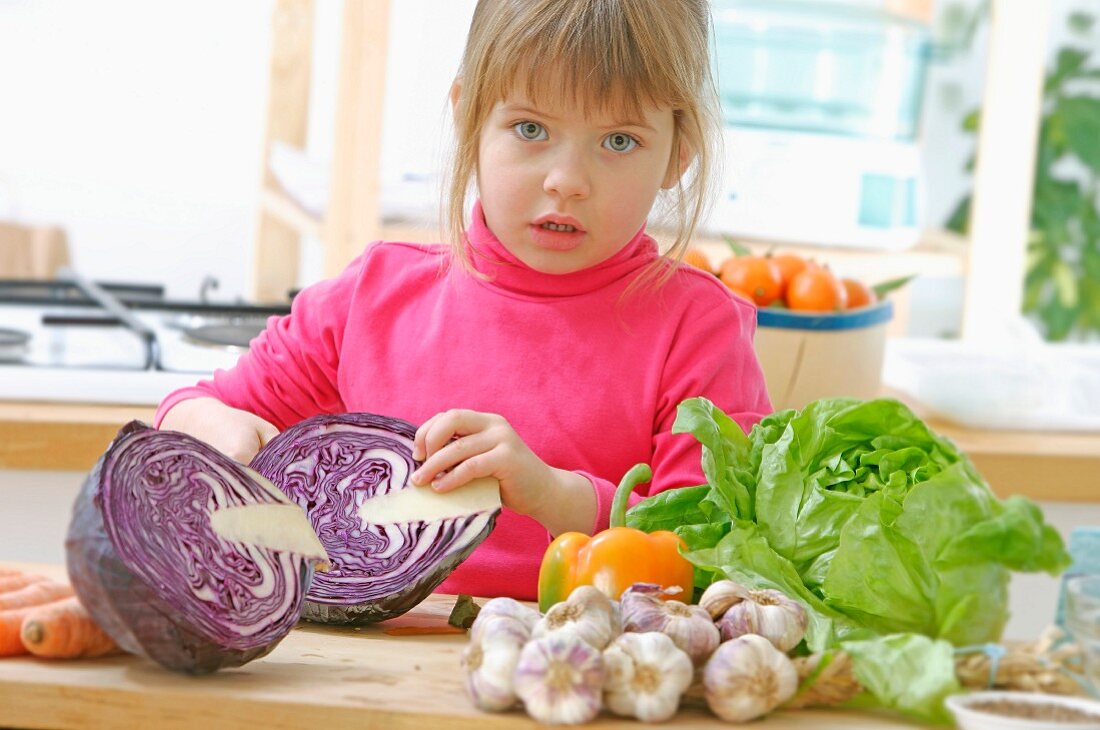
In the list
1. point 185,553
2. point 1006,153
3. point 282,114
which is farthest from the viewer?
point 282,114

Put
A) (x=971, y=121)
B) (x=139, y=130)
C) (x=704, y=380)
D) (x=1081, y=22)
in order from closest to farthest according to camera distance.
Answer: (x=704, y=380) < (x=139, y=130) < (x=971, y=121) < (x=1081, y=22)

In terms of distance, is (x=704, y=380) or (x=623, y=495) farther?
(x=704, y=380)

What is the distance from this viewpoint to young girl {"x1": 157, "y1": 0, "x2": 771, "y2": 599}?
1.29 metres

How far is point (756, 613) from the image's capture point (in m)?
0.95

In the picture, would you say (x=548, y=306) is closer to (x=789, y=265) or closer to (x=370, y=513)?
(x=370, y=513)

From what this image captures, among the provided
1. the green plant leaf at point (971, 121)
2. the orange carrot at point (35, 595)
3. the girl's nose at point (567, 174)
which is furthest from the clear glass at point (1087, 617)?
the green plant leaf at point (971, 121)

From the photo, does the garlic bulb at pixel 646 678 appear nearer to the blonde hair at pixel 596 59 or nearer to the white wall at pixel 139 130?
the blonde hair at pixel 596 59

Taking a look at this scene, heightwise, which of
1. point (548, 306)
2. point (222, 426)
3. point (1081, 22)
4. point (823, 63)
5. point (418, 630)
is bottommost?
point (418, 630)

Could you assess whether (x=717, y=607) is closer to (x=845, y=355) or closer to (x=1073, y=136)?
(x=845, y=355)

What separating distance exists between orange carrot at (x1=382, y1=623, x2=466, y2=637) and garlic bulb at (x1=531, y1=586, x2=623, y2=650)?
A: 7.3 inches

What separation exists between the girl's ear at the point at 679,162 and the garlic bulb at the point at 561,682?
673 millimetres

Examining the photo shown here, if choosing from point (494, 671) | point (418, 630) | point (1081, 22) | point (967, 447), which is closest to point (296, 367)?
point (418, 630)

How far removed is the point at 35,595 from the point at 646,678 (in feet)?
1.42

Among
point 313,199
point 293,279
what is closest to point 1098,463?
point 313,199
